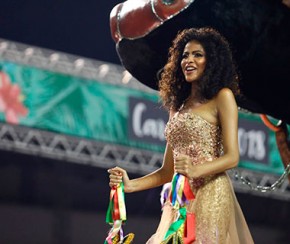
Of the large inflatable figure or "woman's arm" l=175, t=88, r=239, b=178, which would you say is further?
the large inflatable figure

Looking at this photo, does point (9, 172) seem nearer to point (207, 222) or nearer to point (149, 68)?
point (149, 68)

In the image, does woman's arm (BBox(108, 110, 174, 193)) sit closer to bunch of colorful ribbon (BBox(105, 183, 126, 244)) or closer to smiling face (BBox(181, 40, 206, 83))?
bunch of colorful ribbon (BBox(105, 183, 126, 244))

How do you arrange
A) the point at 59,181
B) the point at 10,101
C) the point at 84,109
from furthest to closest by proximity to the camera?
the point at 59,181 < the point at 84,109 < the point at 10,101

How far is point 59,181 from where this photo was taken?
9.32 metres

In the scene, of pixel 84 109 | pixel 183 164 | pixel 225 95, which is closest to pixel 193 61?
pixel 225 95

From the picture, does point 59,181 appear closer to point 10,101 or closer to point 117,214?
point 10,101

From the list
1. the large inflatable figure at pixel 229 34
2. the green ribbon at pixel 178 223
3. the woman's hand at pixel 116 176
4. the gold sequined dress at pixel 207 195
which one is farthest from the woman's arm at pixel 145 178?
the large inflatable figure at pixel 229 34

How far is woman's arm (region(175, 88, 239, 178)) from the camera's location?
2986 mm

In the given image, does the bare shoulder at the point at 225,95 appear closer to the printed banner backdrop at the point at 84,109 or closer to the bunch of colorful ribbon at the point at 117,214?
the bunch of colorful ribbon at the point at 117,214

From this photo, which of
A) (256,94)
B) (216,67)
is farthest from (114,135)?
(216,67)

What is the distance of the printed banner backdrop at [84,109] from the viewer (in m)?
8.69

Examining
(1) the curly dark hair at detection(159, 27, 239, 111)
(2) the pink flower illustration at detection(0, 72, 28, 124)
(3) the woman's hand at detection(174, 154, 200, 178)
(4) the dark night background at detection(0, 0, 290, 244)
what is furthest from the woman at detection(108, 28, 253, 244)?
(4) the dark night background at detection(0, 0, 290, 244)

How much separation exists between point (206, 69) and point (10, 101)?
564 cm

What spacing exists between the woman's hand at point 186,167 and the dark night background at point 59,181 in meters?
6.14
